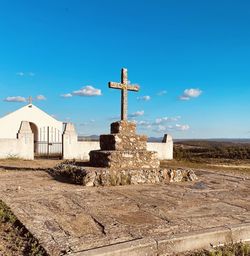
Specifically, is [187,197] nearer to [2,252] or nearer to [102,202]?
[102,202]

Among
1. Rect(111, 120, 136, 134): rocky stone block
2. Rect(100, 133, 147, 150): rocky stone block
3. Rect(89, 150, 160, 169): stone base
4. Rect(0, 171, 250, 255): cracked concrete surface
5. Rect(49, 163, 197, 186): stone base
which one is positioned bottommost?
Rect(0, 171, 250, 255): cracked concrete surface

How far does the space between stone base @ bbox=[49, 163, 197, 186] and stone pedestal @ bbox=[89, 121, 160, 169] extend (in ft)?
1.65

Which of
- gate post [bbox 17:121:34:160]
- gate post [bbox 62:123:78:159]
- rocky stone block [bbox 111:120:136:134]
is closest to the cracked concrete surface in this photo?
rocky stone block [bbox 111:120:136:134]

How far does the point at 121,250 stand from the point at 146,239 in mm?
367

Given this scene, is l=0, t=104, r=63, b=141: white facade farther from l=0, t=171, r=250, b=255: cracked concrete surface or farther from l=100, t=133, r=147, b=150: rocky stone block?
l=0, t=171, r=250, b=255: cracked concrete surface

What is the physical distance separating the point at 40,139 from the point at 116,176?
1693 cm

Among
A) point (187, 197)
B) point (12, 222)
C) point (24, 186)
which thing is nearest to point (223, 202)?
point (187, 197)

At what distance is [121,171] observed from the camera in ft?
23.9

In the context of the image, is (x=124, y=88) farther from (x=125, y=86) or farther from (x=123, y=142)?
(x=123, y=142)

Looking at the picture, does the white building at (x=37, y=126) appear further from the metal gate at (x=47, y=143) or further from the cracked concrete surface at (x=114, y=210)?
the cracked concrete surface at (x=114, y=210)

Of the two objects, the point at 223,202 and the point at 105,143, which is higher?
the point at 105,143

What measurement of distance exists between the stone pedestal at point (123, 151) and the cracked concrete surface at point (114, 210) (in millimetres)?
1167

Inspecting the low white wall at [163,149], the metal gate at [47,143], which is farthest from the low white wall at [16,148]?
the low white wall at [163,149]

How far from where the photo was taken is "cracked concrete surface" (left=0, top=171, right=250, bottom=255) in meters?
3.55
